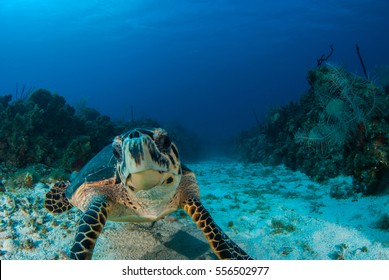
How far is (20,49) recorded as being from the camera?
92250 millimetres

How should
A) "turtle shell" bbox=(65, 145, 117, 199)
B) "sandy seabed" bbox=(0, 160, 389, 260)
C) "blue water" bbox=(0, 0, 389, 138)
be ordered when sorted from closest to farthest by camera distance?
1. "sandy seabed" bbox=(0, 160, 389, 260)
2. "turtle shell" bbox=(65, 145, 117, 199)
3. "blue water" bbox=(0, 0, 389, 138)

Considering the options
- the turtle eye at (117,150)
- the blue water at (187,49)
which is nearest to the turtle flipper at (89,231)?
the turtle eye at (117,150)

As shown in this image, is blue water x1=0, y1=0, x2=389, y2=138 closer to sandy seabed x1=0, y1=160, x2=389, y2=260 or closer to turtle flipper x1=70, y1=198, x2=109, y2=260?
sandy seabed x1=0, y1=160, x2=389, y2=260

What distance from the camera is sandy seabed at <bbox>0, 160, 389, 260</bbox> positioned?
2846 millimetres

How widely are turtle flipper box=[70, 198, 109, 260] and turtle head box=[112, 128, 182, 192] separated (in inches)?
20.8

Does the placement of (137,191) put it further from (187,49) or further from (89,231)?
(187,49)

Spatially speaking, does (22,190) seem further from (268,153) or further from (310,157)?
(268,153)

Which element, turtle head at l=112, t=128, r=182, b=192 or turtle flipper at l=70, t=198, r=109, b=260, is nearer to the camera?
turtle head at l=112, t=128, r=182, b=192

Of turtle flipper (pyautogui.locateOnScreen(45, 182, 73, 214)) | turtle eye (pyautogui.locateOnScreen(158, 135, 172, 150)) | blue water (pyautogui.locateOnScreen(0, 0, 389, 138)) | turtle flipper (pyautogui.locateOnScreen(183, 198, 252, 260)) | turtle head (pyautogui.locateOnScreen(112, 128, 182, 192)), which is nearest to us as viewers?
turtle head (pyautogui.locateOnScreen(112, 128, 182, 192))

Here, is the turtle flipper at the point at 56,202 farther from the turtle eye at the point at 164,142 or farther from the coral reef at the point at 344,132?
the coral reef at the point at 344,132

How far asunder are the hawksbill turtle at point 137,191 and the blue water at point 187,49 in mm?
5603

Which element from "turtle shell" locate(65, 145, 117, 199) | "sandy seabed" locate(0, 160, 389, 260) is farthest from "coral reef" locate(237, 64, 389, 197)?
"turtle shell" locate(65, 145, 117, 199)

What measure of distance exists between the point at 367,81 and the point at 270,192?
327 centimetres

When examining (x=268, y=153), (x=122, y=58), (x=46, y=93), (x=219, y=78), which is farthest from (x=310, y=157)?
(x=219, y=78)
